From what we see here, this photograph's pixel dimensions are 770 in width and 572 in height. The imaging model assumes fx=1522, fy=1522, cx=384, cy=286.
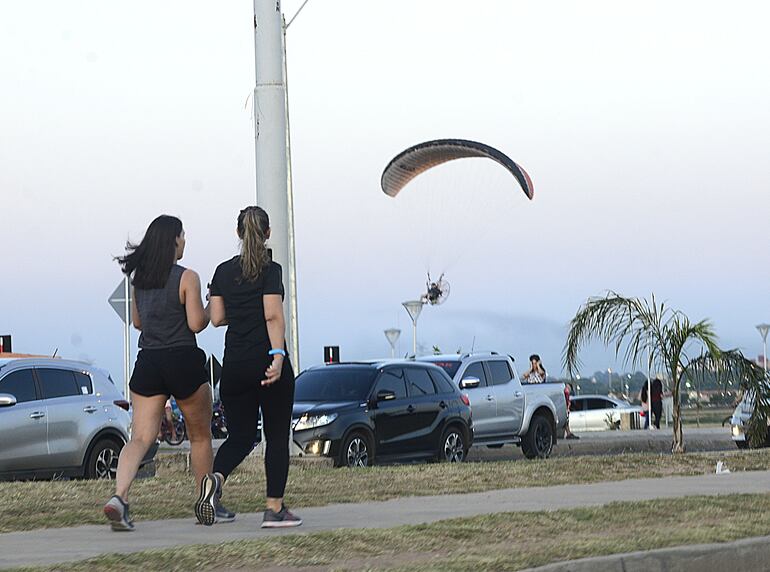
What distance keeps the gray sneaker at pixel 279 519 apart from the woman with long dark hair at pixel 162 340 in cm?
38

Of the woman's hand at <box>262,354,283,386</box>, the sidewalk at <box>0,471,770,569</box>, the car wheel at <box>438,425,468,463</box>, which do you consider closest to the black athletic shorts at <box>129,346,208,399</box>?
the woman's hand at <box>262,354,283,386</box>

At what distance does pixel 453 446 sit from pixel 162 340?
11943 millimetres

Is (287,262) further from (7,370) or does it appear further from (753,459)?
(753,459)

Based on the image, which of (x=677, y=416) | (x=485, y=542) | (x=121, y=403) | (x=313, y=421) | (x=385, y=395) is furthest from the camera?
(x=385, y=395)

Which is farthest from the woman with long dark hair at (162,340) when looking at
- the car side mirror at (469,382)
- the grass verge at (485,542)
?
the car side mirror at (469,382)

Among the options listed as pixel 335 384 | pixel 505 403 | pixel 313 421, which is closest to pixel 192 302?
pixel 313 421

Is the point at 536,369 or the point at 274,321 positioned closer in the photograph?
the point at 274,321

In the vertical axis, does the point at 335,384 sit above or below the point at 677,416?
above

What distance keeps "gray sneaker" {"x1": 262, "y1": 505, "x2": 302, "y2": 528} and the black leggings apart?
0.11m

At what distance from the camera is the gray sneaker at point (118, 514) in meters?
9.84

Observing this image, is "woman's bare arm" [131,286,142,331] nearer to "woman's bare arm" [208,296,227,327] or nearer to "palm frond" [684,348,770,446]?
"woman's bare arm" [208,296,227,327]

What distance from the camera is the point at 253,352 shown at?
10.0 meters

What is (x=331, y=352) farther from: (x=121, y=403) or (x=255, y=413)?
(x=255, y=413)

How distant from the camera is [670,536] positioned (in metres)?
9.77
